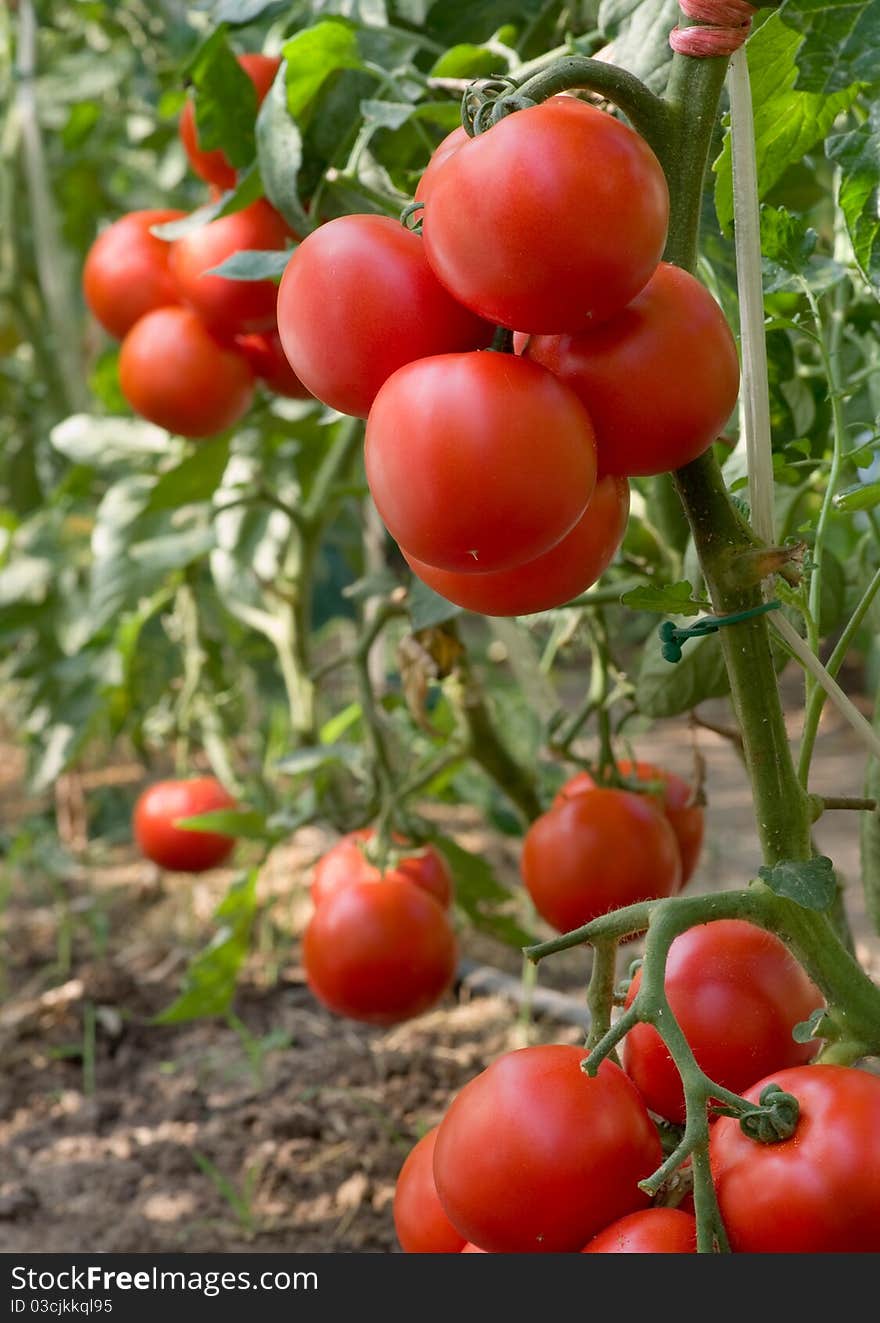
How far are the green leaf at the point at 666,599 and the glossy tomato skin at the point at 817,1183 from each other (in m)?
0.19

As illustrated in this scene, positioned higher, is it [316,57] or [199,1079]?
[316,57]

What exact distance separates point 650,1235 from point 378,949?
61 centimetres

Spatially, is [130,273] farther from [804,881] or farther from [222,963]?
[804,881]

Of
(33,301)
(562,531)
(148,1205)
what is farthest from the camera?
(33,301)

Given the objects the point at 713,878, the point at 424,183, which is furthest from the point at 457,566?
the point at 713,878

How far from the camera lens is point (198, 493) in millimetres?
1318

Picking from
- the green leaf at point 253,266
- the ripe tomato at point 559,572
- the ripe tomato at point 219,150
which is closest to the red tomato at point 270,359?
the ripe tomato at point 219,150

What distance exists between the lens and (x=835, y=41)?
0.50 m

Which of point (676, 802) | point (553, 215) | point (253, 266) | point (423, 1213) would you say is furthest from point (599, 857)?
point (553, 215)

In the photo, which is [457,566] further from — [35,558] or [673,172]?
[35,558]

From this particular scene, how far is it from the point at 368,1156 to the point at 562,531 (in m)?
1.04

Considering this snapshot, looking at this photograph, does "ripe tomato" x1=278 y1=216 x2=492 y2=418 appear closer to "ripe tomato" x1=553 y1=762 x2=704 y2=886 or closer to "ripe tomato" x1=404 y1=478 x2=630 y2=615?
"ripe tomato" x1=404 y1=478 x2=630 y2=615

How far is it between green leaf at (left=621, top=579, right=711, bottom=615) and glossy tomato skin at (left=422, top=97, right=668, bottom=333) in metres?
0.11

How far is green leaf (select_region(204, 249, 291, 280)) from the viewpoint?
0.68 meters
